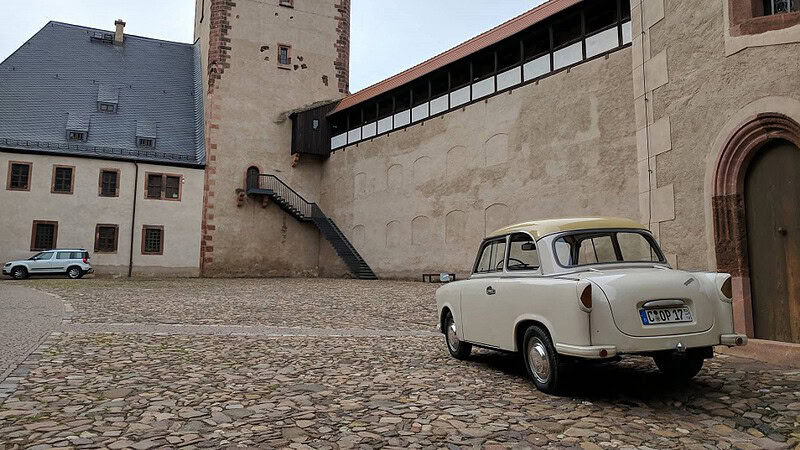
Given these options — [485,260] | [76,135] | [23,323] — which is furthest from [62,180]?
[485,260]

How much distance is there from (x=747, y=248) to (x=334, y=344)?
5.27 meters

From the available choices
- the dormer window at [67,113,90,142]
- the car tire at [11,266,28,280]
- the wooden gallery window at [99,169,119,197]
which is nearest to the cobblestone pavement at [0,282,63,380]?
the car tire at [11,266,28,280]

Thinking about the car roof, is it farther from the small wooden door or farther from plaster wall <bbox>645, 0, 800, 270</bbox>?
plaster wall <bbox>645, 0, 800, 270</bbox>

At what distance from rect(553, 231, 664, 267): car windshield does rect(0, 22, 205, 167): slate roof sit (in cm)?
2724

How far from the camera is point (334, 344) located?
7.69 meters

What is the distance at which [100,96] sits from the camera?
101ft

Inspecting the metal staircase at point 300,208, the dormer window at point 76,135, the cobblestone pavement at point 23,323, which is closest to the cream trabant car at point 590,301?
the cobblestone pavement at point 23,323

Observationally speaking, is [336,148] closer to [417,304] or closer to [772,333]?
[417,304]

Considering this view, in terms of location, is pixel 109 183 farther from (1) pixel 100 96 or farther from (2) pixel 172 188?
(1) pixel 100 96

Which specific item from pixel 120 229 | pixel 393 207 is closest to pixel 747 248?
pixel 393 207

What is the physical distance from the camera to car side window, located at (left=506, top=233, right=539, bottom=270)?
5.43 meters

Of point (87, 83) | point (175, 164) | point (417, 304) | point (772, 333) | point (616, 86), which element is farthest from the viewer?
point (87, 83)

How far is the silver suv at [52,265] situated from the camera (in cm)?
2480

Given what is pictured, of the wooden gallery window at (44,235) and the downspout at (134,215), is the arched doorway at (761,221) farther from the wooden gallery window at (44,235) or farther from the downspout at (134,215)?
the wooden gallery window at (44,235)
